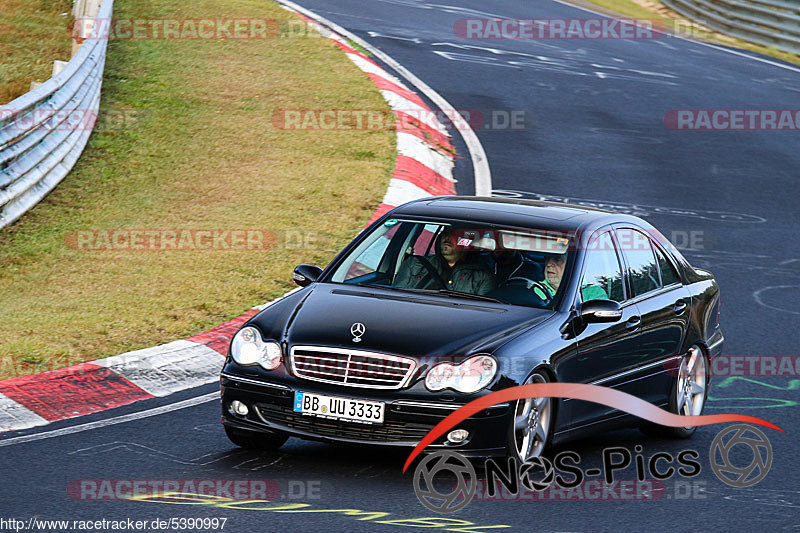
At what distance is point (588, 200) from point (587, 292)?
7.67 m

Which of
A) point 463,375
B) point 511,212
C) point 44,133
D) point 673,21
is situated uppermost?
point 673,21

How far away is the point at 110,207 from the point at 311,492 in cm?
809

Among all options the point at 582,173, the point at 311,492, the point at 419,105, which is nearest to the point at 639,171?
the point at 582,173

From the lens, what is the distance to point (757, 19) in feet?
98.3

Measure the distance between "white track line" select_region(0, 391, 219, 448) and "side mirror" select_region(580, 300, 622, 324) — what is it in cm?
252

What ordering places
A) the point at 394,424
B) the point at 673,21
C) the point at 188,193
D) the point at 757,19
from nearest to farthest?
the point at 394,424
the point at 188,193
the point at 757,19
the point at 673,21

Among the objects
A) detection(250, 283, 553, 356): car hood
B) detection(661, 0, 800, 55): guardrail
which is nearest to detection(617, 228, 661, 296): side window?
detection(250, 283, 553, 356): car hood

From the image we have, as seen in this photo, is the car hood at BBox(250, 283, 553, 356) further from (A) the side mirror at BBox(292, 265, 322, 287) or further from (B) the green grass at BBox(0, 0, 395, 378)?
(B) the green grass at BBox(0, 0, 395, 378)

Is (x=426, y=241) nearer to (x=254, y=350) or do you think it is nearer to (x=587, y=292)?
(x=587, y=292)

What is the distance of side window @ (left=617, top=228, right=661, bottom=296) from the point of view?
26.9 feet

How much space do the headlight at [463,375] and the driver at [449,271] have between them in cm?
93

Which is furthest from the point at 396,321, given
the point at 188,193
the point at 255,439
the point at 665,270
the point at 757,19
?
the point at 757,19

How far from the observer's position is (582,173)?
54.4 feet

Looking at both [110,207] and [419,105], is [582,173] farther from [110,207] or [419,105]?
[110,207]
